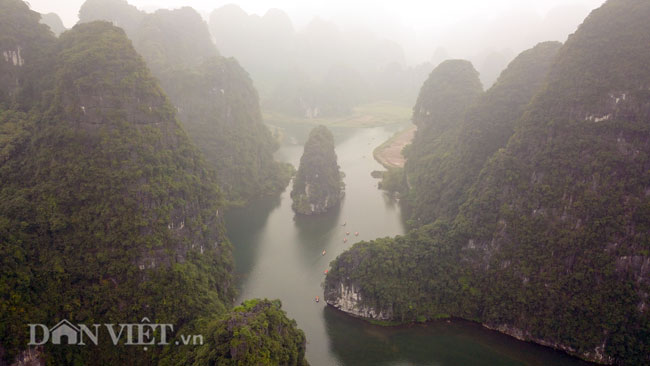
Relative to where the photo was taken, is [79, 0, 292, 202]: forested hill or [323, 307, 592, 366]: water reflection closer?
[323, 307, 592, 366]: water reflection

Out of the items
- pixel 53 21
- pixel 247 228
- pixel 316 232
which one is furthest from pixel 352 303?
pixel 53 21

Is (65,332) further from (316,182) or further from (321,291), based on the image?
(316,182)

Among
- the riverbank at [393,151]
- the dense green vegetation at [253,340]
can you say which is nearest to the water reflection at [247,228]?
the dense green vegetation at [253,340]

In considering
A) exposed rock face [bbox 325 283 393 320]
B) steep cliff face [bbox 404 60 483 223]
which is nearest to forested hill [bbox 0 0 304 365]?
exposed rock face [bbox 325 283 393 320]

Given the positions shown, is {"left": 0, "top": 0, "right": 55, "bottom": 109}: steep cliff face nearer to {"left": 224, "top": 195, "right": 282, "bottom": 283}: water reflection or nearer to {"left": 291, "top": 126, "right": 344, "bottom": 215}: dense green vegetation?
{"left": 224, "top": 195, "right": 282, "bottom": 283}: water reflection

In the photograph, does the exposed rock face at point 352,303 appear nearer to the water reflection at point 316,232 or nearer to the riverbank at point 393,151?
the water reflection at point 316,232
